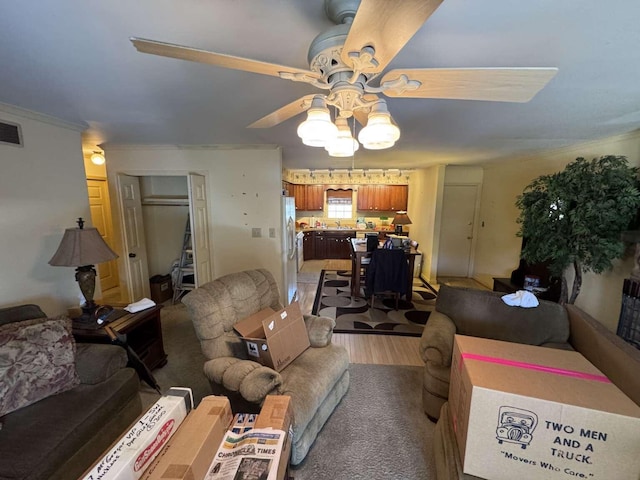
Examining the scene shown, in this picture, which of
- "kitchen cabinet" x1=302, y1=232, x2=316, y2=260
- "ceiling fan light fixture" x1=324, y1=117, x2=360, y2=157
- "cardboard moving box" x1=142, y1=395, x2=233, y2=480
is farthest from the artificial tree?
"kitchen cabinet" x1=302, y1=232, x2=316, y2=260

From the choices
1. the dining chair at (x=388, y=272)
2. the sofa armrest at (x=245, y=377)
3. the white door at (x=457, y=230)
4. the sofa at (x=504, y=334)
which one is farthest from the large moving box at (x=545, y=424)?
the white door at (x=457, y=230)

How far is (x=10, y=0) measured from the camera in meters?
0.91

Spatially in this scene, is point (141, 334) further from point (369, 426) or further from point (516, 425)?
point (516, 425)

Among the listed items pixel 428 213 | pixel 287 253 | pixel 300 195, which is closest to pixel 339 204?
pixel 300 195

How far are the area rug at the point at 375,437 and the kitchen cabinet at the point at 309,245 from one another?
15.4 feet

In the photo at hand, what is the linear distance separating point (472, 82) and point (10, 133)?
3.24m

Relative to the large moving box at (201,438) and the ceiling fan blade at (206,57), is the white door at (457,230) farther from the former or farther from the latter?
the large moving box at (201,438)

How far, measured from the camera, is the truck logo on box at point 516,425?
0.96 metres

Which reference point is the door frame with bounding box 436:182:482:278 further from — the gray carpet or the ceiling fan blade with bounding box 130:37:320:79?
the ceiling fan blade with bounding box 130:37:320:79

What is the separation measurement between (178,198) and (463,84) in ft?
13.3

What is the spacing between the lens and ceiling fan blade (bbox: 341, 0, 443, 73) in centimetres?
61

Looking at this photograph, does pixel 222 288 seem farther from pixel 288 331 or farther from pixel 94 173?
pixel 94 173

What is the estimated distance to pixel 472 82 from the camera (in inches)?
36.7

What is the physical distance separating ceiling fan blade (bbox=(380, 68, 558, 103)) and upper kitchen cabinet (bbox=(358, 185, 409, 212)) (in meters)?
5.82
